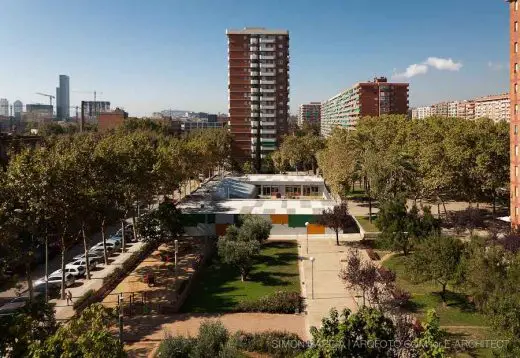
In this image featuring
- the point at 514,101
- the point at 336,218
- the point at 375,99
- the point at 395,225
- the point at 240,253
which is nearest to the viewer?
the point at 240,253

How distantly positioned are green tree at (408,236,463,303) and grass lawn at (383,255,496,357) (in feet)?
4.88

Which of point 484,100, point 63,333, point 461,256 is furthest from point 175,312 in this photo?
point 484,100

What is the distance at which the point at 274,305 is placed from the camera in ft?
80.2

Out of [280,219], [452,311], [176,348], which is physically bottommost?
[452,311]

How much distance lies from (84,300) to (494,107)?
177m

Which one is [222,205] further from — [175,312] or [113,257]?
[175,312]

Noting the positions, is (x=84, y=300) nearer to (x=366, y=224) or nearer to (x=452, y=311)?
(x=452, y=311)

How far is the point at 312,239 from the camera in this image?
135ft

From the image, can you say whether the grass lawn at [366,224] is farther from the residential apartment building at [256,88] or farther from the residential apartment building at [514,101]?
the residential apartment building at [256,88]

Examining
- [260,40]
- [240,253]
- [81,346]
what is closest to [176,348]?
[81,346]

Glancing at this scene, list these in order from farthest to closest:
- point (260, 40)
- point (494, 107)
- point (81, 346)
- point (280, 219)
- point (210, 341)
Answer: point (494, 107)
point (260, 40)
point (280, 219)
point (210, 341)
point (81, 346)

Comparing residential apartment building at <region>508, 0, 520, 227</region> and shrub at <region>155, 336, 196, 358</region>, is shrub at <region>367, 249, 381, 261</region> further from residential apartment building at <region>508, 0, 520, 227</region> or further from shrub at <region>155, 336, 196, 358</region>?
shrub at <region>155, 336, 196, 358</region>

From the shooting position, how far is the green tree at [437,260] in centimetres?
2336

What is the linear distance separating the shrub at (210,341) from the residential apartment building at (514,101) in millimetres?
32720
